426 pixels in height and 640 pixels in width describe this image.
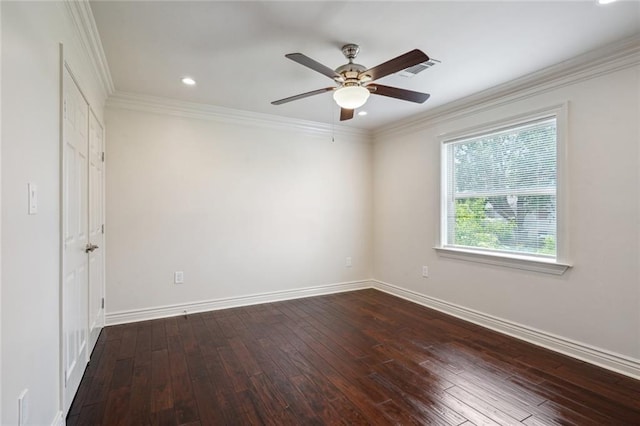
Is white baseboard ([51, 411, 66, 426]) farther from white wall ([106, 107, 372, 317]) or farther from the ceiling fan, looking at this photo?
the ceiling fan

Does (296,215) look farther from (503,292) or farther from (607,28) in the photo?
(607,28)

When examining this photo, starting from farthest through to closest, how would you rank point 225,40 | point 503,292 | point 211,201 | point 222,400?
point 211,201
point 503,292
point 225,40
point 222,400

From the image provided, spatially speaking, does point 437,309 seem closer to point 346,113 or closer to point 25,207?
point 346,113

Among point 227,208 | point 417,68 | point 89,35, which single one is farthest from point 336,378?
point 89,35

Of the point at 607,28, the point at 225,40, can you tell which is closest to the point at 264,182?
the point at 225,40

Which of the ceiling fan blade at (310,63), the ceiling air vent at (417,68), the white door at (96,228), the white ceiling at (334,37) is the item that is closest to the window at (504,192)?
the white ceiling at (334,37)

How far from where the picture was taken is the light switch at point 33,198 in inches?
50.7

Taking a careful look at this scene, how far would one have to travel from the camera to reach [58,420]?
1641mm

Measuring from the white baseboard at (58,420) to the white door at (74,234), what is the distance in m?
0.11

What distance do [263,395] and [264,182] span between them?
8.71 ft

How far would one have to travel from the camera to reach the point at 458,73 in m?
2.82

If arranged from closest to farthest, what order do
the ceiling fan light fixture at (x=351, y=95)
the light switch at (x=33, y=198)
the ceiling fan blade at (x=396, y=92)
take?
the light switch at (x=33, y=198) < the ceiling fan light fixture at (x=351, y=95) < the ceiling fan blade at (x=396, y=92)

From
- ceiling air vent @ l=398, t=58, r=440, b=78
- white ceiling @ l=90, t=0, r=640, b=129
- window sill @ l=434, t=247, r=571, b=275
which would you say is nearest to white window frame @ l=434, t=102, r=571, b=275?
window sill @ l=434, t=247, r=571, b=275

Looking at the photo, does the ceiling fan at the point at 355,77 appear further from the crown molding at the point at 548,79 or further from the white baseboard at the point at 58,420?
the white baseboard at the point at 58,420
